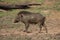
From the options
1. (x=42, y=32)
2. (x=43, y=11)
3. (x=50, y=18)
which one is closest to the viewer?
(x=42, y=32)

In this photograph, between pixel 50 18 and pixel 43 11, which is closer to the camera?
pixel 50 18

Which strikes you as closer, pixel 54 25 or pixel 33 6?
pixel 54 25

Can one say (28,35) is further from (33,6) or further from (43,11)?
(33,6)

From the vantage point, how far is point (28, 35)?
10.9 metres

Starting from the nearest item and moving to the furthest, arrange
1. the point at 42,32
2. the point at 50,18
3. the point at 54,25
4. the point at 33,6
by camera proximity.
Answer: the point at 42,32, the point at 54,25, the point at 50,18, the point at 33,6

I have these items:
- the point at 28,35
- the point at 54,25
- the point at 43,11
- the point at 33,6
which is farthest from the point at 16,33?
the point at 33,6

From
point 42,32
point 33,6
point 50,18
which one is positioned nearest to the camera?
point 42,32

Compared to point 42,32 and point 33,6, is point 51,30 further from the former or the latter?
point 33,6

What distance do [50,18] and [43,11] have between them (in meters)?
2.27

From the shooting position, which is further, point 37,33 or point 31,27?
point 31,27

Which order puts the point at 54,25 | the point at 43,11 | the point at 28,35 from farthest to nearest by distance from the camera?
the point at 43,11 → the point at 54,25 → the point at 28,35

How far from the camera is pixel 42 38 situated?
10.2m

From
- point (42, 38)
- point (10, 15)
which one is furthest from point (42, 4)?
point (42, 38)

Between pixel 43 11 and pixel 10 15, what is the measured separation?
8.42 feet
